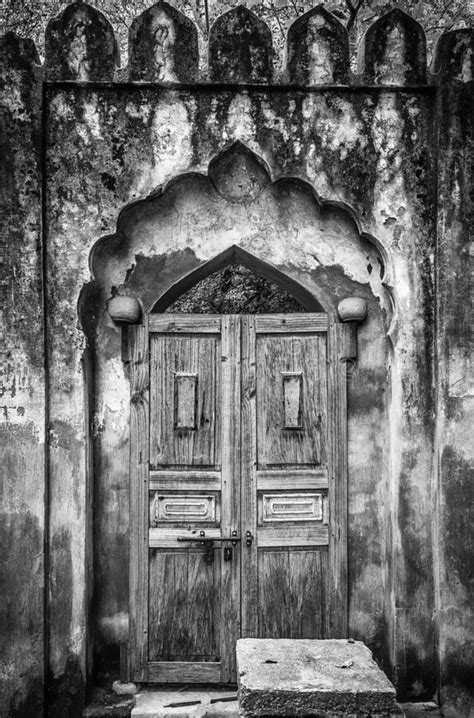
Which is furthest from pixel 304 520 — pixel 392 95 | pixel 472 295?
pixel 392 95

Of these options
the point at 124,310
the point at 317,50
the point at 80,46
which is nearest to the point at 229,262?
the point at 124,310

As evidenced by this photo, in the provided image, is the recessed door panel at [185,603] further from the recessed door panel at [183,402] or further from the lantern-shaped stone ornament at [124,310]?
the lantern-shaped stone ornament at [124,310]

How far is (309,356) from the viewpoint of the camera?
211 inches

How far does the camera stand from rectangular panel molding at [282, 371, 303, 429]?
5.30 metres

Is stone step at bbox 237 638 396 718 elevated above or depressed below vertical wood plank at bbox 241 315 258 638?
below

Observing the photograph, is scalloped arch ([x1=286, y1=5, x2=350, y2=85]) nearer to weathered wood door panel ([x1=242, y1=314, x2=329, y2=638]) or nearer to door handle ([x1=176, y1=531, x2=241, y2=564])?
weathered wood door panel ([x1=242, y1=314, x2=329, y2=638])

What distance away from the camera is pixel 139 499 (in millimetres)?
5270

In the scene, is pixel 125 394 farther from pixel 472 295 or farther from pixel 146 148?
pixel 472 295

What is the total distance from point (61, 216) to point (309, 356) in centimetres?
199

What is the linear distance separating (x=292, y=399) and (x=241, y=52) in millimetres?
2434

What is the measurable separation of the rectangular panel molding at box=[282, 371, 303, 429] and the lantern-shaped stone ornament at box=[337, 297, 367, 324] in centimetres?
53

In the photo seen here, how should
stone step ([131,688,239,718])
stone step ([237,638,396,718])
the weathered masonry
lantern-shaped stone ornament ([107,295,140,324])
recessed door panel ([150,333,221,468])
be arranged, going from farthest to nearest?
recessed door panel ([150,333,221,468]) < lantern-shaped stone ornament ([107,295,140,324]) < the weathered masonry < stone step ([131,688,239,718]) < stone step ([237,638,396,718])

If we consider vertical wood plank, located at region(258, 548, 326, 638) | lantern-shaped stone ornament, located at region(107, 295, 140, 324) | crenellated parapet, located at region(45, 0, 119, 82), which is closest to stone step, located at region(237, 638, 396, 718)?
vertical wood plank, located at region(258, 548, 326, 638)

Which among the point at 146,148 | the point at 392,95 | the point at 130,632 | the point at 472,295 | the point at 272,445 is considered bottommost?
the point at 130,632
